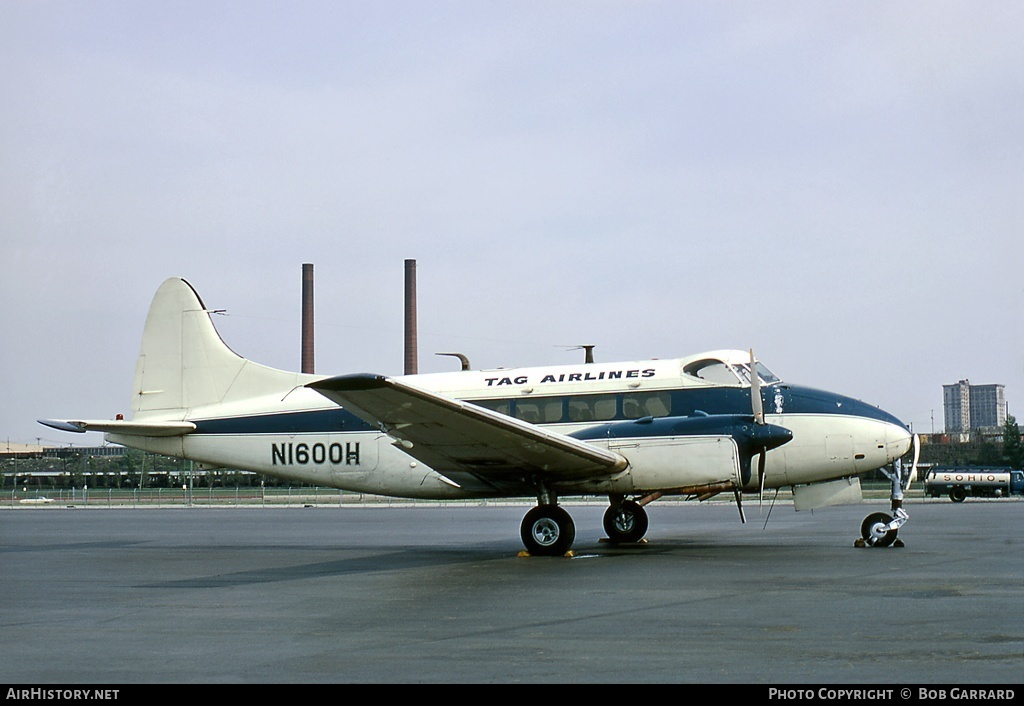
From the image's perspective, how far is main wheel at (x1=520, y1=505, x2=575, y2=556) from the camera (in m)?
16.8

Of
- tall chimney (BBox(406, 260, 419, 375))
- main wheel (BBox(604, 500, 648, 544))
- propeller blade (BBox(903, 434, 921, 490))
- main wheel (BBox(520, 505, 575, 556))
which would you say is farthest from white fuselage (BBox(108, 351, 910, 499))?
tall chimney (BBox(406, 260, 419, 375))

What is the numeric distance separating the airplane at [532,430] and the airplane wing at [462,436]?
1.4 inches

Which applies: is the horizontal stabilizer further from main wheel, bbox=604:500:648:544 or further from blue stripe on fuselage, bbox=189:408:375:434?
main wheel, bbox=604:500:648:544

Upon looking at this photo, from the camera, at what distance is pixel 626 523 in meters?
19.5

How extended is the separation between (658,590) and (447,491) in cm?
785

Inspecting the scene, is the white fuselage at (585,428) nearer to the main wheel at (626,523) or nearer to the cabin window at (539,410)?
the cabin window at (539,410)

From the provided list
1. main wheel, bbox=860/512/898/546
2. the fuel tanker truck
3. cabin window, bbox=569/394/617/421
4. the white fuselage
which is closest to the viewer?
the white fuselage

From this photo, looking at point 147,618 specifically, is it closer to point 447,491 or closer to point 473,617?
point 473,617

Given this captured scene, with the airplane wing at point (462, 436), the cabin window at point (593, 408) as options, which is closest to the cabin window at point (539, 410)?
the cabin window at point (593, 408)

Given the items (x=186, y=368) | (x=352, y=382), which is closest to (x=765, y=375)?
(x=352, y=382)

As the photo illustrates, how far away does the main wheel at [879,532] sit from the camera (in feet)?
57.9

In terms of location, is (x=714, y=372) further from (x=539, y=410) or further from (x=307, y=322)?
(x=307, y=322)

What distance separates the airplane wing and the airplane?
Answer: 4cm

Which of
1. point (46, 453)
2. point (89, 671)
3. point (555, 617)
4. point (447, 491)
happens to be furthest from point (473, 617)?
point (46, 453)
